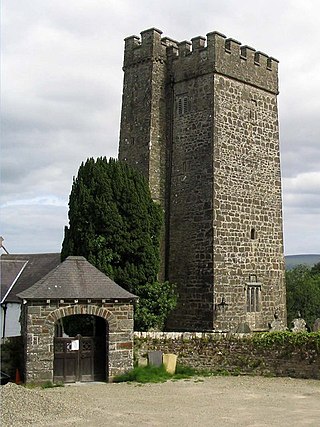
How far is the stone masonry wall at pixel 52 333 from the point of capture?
1681cm

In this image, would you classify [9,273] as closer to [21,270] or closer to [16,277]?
[16,277]

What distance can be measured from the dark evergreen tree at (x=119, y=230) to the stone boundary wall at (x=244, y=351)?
2546 millimetres

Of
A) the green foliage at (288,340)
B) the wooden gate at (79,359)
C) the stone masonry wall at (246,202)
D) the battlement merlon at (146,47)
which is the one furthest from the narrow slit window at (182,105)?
the wooden gate at (79,359)

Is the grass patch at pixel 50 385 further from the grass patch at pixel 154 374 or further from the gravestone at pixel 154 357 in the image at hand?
the gravestone at pixel 154 357

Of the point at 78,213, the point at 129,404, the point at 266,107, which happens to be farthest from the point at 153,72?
the point at 129,404

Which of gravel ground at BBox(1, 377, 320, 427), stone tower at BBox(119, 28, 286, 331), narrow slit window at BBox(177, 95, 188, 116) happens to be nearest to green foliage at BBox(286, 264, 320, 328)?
stone tower at BBox(119, 28, 286, 331)

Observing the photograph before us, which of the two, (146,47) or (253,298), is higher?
(146,47)

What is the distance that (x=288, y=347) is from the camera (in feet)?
58.8

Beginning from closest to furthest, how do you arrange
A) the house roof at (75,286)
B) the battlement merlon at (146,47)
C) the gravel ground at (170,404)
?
the gravel ground at (170,404)
the house roof at (75,286)
the battlement merlon at (146,47)

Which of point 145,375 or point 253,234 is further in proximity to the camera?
point 253,234

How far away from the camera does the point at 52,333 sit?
671 inches

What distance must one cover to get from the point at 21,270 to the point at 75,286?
14315 millimetres

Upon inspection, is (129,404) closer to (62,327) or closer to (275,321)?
(62,327)

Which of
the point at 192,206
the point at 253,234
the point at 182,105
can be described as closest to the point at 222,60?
the point at 182,105
